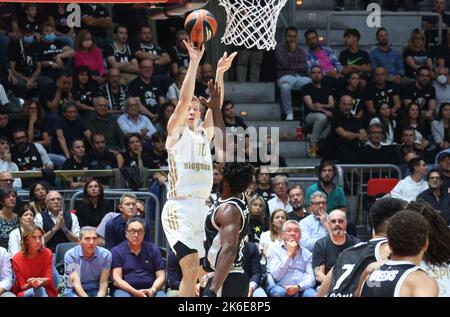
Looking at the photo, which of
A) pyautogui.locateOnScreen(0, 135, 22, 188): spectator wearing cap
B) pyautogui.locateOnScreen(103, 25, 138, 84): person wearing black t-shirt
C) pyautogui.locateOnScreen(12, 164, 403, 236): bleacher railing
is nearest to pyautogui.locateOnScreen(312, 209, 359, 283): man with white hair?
pyautogui.locateOnScreen(12, 164, 403, 236): bleacher railing

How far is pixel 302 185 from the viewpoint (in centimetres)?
1525

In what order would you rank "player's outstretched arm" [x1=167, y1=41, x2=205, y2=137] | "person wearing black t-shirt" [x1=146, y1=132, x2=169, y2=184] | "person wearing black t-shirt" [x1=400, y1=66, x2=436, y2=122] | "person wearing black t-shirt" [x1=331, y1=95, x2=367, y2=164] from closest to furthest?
1. "player's outstretched arm" [x1=167, y1=41, x2=205, y2=137]
2. "person wearing black t-shirt" [x1=146, y1=132, x2=169, y2=184]
3. "person wearing black t-shirt" [x1=331, y1=95, x2=367, y2=164]
4. "person wearing black t-shirt" [x1=400, y1=66, x2=436, y2=122]

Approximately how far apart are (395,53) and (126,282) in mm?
7145

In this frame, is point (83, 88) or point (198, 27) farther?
point (83, 88)

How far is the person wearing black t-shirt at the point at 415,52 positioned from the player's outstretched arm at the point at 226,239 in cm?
860

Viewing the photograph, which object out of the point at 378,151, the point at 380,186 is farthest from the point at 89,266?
the point at 378,151

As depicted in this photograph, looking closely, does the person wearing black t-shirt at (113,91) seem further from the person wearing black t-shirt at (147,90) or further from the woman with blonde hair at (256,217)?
the woman with blonde hair at (256,217)

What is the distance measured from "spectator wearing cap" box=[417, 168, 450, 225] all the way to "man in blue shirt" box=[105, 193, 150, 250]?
12.0 feet

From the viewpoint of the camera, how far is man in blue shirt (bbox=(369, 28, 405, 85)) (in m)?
17.5

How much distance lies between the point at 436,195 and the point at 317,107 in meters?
2.62

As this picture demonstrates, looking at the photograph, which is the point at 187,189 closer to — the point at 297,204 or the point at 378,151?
the point at 297,204

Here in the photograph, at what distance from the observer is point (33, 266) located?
1195 cm

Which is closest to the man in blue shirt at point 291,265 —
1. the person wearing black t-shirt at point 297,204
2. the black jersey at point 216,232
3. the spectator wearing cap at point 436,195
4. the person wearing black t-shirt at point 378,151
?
the person wearing black t-shirt at point 297,204

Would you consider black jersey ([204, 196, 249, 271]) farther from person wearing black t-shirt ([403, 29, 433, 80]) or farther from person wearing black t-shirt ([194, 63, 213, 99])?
person wearing black t-shirt ([403, 29, 433, 80])
